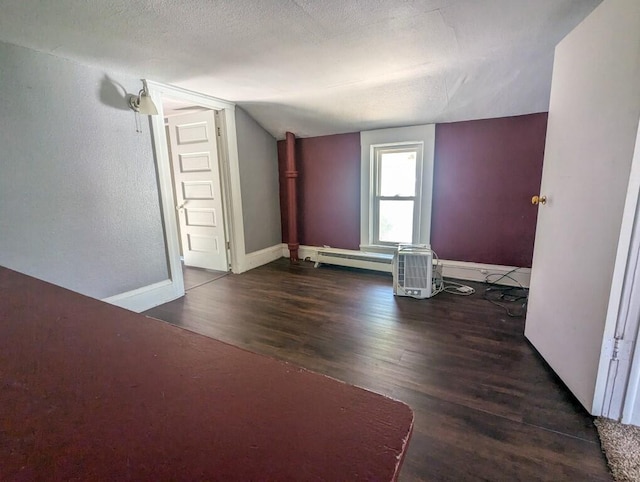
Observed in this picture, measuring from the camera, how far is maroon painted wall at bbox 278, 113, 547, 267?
2.80 metres

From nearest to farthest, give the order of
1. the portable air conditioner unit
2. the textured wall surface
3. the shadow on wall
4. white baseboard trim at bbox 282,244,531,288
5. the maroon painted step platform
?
the maroon painted step platform, the textured wall surface, the shadow on wall, the portable air conditioner unit, white baseboard trim at bbox 282,244,531,288

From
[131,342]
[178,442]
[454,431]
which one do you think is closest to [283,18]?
[131,342]

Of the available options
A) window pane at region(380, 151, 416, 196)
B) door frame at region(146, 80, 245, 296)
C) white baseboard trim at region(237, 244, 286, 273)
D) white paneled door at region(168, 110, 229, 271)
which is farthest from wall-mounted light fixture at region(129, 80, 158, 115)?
window pane at region(380, 151, 416, 196)

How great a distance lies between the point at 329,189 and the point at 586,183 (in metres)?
2.77

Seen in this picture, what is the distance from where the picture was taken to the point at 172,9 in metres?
1.54

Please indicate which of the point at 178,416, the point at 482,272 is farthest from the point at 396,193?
the point at 178,416

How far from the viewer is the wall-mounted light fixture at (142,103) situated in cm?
237

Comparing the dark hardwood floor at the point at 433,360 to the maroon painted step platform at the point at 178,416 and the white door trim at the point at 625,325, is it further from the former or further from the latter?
the maroon painted step platform at the point at 178,416

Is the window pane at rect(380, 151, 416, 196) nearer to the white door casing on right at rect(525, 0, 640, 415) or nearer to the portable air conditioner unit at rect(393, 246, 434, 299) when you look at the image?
the portable air conditioner unit at rect(393, 246, 434, 299)

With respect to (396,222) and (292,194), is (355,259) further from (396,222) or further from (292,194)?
(292,194)

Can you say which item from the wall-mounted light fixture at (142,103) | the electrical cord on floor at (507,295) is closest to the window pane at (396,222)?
the electrical cord on floor at (507,295)

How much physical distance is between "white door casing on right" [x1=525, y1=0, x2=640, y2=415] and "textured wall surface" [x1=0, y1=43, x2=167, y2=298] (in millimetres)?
3029

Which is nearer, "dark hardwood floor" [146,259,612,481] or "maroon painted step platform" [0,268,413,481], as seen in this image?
"maroon painted step platform" [0,268,413,481]

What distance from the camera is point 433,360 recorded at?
181 centimetres
